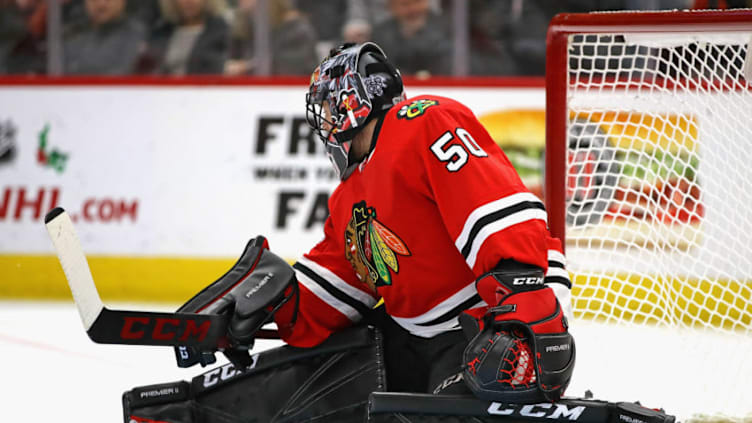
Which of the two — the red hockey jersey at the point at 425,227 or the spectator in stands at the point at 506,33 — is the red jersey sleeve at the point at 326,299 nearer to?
the red hockey jersey at the point at 425,227

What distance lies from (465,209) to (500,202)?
7 cm

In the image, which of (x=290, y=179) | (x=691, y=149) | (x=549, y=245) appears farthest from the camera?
(x=290, y=179)

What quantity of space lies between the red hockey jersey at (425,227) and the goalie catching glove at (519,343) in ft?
0.13

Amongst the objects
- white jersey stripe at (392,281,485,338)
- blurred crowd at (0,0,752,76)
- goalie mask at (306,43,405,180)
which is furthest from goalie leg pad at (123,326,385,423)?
blurred crowd at (0,0,752,76)

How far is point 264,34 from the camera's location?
202 inches

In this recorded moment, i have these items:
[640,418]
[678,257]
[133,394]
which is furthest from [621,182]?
[133,394]

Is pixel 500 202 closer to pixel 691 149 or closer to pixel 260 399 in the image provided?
pixel 260 399

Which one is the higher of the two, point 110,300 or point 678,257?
point 678,257

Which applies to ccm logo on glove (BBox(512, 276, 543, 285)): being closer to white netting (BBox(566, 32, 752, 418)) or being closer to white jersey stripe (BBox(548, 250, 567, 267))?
white jersey stripe (BBox(548, 250, 567, 267))

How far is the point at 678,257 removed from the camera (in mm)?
2863

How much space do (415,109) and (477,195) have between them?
0.25 m

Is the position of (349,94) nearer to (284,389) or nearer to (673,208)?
(284,389)

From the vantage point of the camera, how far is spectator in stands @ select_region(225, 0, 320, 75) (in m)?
5.10

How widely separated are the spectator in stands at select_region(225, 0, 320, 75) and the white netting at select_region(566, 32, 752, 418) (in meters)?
2.44
